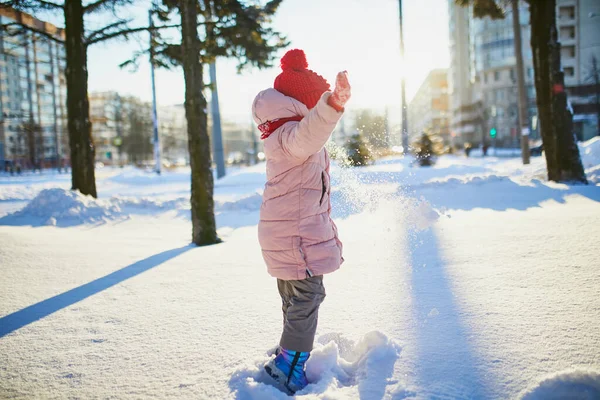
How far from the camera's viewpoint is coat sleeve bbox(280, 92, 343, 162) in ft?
4.82

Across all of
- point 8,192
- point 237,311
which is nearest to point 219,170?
point 8,192

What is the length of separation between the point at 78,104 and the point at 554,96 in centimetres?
1081

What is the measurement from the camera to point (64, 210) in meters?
7.37

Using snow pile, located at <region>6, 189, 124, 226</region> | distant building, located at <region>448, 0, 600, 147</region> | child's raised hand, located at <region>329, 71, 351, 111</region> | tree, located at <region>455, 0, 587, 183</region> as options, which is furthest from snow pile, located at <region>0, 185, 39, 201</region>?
distant building, located at <region>448, 0, 600, 147</region>

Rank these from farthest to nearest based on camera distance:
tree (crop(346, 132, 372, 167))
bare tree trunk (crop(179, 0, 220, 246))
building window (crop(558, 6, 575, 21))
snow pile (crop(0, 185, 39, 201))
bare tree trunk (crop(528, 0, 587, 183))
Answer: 1. building window (crop(558, 6, 575, 21))
2. tree (crop(346, 132, 372, 167))
3. snow pile (crop(0, 185, 39, 201))
4. bare tree trunk (crop(528, 0, 587, 183))
5. bare tree trunk (crop(179, 0, 220, 246))

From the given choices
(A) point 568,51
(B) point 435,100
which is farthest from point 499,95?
Answer: (B) point 435,100

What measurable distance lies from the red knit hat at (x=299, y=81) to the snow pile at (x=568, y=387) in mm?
1593

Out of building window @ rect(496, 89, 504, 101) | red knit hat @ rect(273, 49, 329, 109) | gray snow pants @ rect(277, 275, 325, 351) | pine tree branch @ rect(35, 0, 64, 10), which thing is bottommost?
gray snow pants @ rect(277, 275, 325, 351)

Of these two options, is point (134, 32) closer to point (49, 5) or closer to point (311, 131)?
point (49, 5)

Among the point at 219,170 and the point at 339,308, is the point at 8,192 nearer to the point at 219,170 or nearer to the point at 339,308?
the point at 219,170

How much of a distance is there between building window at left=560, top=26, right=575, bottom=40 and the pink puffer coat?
61.3 metres

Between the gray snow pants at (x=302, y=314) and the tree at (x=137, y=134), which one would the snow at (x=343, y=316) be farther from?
the tree at (x=137, y=134)

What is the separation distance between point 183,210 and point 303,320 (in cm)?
782

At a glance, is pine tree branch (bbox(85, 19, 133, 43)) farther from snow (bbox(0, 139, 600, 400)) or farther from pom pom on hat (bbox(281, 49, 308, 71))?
pom pom on hat (bbox(281, 49, 308, 71))
